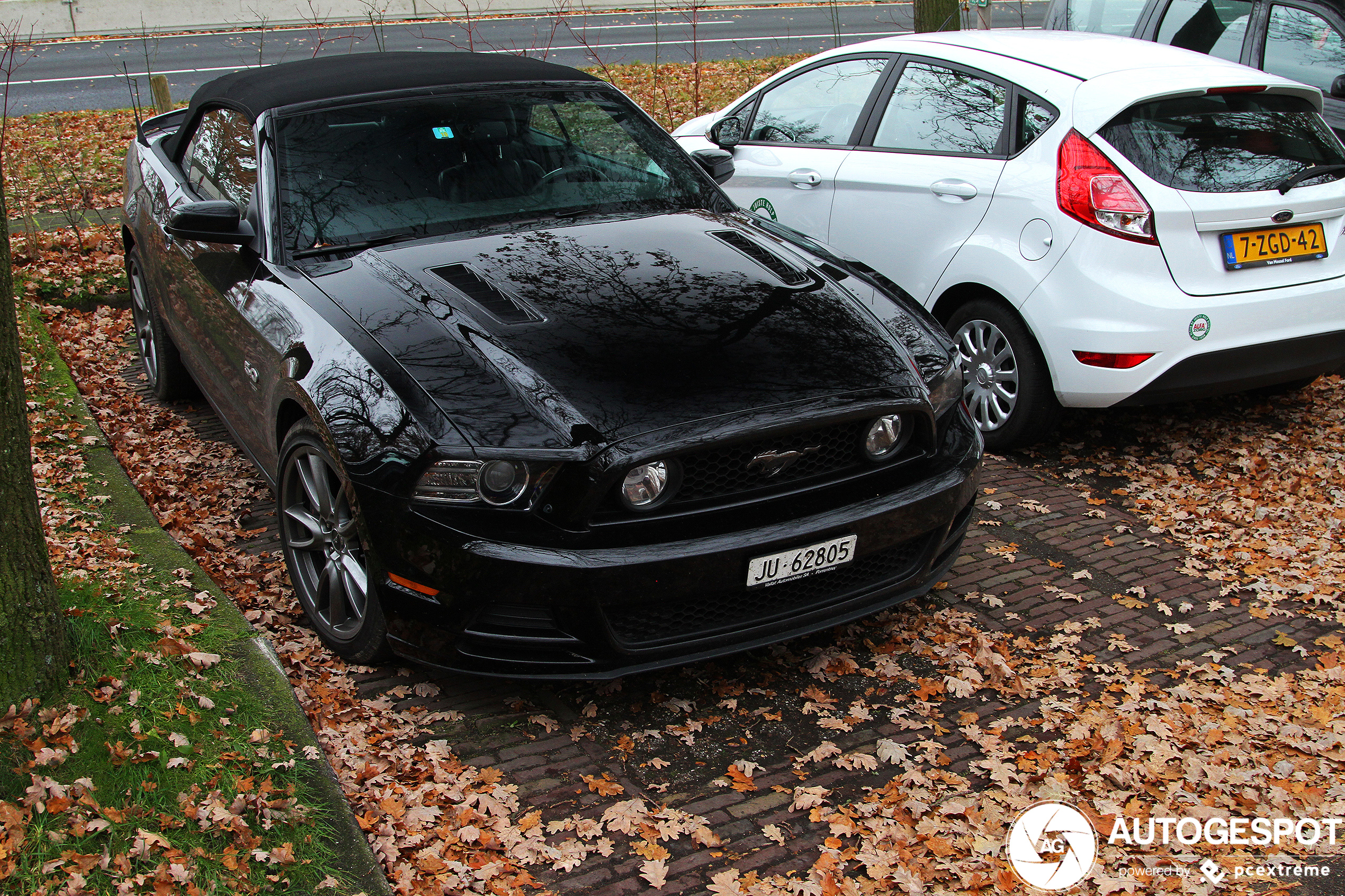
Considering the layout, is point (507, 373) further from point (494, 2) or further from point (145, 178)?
point (494, 2)

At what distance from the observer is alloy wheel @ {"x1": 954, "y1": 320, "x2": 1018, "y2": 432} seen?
5.25 meters

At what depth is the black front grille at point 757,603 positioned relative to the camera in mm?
3271

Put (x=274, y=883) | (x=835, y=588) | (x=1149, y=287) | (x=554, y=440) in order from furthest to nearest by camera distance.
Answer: (x=1149, y=287)
(x=835, y=588)
(x=554, y=440)
(x=274, y=883)

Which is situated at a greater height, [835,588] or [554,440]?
[554,440]

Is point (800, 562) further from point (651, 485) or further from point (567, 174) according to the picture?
point (567, 174)

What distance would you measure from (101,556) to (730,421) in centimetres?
239

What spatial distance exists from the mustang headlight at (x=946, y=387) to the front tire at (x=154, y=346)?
387cm

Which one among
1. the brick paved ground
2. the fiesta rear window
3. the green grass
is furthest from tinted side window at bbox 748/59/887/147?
the green grass

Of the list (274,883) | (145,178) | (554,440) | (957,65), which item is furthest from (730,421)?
(145,178)

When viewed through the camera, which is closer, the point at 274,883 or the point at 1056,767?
the point at 274,883

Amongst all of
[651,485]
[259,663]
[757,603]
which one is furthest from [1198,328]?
[259,663]

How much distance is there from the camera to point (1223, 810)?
124 inches

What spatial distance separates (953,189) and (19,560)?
4.15 m

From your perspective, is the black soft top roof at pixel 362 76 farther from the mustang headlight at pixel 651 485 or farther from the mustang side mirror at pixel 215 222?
the mustang headlight at pixel 651 485
